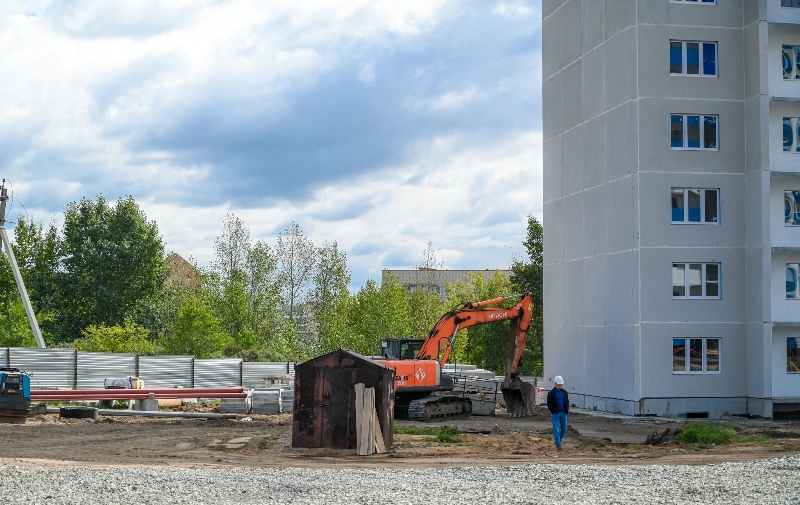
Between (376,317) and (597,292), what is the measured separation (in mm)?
34630

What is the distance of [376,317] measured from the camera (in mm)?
75062

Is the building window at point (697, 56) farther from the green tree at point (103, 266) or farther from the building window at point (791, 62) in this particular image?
the green tree at point (103, 266)

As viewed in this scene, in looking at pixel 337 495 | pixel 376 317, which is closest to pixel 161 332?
pixel 376 317

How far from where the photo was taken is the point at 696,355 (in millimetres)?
A: 39656

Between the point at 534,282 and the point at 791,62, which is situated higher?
the point at 791,62

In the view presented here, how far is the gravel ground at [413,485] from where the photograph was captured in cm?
1581

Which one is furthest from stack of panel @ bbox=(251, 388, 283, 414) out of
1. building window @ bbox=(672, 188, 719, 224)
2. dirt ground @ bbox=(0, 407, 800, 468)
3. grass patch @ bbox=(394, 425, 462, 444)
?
building window @ bbox=(672, 188, 719, 224)

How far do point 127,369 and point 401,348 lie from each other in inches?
683

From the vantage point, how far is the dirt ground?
22484 mm

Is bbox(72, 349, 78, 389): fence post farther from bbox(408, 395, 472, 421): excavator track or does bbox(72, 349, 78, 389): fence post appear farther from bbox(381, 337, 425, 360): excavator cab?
bbox(408, 395, 472, 421): excavator track

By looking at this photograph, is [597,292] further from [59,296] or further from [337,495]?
[59,296]

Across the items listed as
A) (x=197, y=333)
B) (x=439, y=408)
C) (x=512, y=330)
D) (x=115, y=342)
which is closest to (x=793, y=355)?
(x=512, y=330)

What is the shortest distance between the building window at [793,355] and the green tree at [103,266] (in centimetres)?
5020

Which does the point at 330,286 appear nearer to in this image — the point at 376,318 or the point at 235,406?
the point at 376,318
